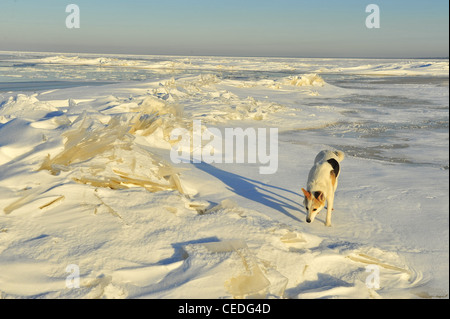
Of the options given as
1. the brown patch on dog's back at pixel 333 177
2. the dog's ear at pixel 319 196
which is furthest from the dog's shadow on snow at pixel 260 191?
the brown patch on dog's back at pixel 333 177

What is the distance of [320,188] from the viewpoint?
159 inches

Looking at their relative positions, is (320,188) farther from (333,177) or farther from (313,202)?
(333,177)

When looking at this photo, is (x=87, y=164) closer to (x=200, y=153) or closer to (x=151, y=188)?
(x=151, y=188)

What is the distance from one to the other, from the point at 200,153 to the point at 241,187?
184cm

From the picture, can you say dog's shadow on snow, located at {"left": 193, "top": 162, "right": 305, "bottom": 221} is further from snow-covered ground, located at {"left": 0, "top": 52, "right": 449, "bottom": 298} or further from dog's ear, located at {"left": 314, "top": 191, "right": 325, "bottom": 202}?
dog's ear, located at {"left": 314, "top": 191, "right": 325, "bottom": 202}

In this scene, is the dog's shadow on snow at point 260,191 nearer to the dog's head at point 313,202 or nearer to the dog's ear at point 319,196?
the dog's head at point 313,202

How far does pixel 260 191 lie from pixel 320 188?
1228 millimetres

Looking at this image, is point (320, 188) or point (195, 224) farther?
point (320, 188)

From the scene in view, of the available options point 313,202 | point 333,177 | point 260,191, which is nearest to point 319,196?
point 313,202

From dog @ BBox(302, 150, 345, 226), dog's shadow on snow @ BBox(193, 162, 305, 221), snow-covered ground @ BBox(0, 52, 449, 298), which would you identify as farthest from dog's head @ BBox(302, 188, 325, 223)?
dog's shadow on snow @ BBox(193, 162, 305, 221)

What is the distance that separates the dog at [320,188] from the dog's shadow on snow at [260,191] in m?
0.30

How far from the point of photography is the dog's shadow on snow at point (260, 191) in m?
4.64

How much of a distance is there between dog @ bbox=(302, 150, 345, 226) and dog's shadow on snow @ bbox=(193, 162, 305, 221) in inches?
11.9
